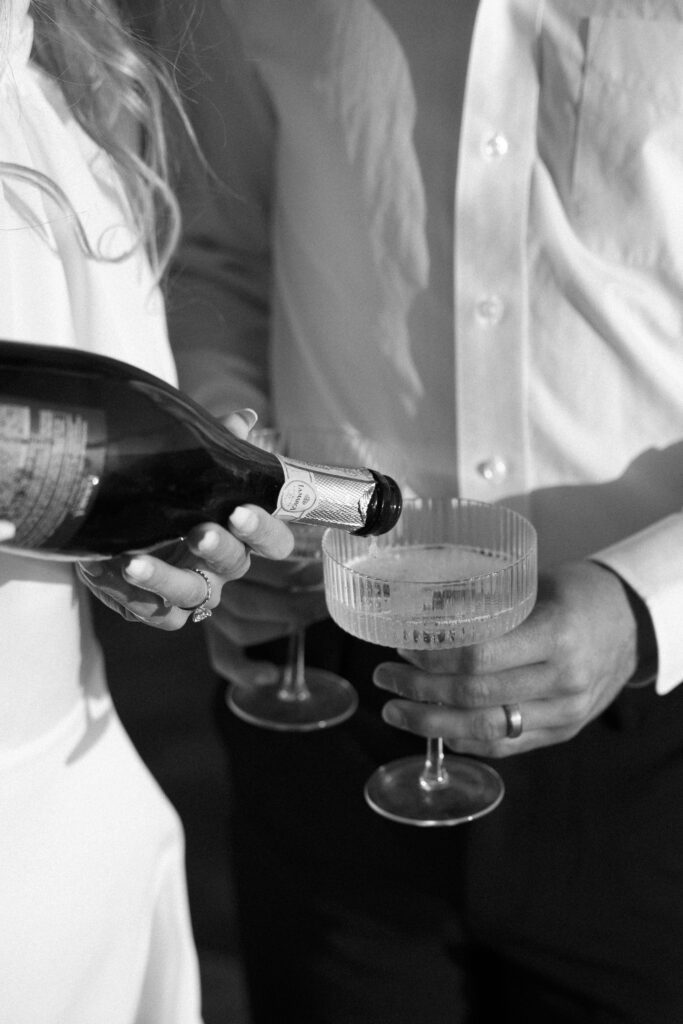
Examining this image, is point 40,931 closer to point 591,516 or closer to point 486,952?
point 486,952

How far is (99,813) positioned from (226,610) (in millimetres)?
347

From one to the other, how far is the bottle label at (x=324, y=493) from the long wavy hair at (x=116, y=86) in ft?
0.98

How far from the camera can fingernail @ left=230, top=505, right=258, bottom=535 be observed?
807 millimetres

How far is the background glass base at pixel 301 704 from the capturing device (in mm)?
1298

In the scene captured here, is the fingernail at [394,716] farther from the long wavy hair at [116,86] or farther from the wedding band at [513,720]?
the long wavy hair at [116,86]

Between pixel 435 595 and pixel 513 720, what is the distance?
172 mm

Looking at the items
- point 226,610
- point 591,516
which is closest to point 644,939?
point 591,516

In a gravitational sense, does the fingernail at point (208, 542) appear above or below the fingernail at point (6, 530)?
below

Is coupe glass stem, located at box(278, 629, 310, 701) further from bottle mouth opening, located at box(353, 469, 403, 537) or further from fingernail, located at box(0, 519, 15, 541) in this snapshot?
fingernail, located at box(0, 519, 15, 541)

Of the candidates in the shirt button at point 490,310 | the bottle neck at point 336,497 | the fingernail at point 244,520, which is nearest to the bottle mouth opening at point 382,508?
the bottle neck at point 336,497

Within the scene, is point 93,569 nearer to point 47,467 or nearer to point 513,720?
point 47,467

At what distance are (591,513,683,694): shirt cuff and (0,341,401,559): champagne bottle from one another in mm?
286

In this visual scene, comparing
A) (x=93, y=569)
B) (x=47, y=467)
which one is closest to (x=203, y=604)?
(x=93, y=569)

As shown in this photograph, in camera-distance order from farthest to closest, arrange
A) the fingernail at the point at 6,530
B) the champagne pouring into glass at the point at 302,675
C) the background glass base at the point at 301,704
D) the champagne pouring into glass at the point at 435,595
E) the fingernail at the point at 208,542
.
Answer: the background glass base at the point at 301,704 < the champagne pouring into glass at the point at 302,675 < the champagne pouring into glass at the point at 435,595 < the fingernail at the point at 208,542 < the fingernail at the point at 6,530
